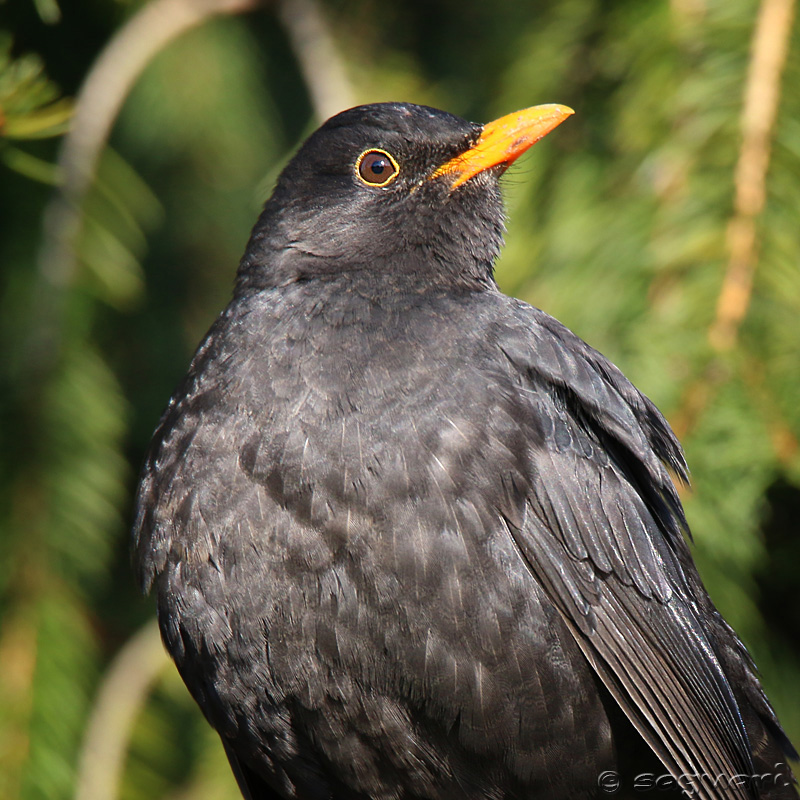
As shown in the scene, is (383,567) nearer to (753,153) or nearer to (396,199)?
(396,199)

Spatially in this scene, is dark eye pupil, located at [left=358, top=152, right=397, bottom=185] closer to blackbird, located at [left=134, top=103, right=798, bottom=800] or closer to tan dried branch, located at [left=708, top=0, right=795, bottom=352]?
blackbird, located at [left=134, top=103, right=798, bottom=800]

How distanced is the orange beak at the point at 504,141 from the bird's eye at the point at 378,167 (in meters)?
0.13

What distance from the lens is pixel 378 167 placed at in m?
3.10

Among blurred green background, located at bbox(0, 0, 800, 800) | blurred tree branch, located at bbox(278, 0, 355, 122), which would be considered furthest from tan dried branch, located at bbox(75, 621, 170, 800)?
blurred tree branch, located at bbox(278, 0, 355, 122)

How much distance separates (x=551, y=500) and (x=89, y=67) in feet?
8.25

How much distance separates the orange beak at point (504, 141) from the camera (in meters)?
2.97

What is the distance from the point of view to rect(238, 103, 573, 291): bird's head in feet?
9.86

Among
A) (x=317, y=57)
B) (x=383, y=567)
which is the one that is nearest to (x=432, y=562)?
(x=383, y=567)

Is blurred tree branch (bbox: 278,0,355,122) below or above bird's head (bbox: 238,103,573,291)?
above

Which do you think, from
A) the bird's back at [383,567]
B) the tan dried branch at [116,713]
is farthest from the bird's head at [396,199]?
the tan dried branch at [116,713]

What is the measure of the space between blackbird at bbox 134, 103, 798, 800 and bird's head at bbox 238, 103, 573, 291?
0.08 meters

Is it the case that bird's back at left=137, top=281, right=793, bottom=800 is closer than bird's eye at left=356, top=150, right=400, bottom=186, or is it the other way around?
bird's back at left=137, top=281, right=793, bottom=800

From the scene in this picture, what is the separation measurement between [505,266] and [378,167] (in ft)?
2.22

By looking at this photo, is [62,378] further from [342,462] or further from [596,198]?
[596,198]
